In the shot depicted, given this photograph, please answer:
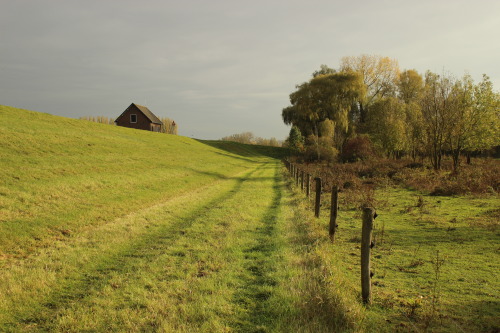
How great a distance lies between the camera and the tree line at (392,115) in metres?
28.1

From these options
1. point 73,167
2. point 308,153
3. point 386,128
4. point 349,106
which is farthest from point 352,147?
point 73,167

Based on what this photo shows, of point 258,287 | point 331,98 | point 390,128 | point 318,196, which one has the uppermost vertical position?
point 331,98

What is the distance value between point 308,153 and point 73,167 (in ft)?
115

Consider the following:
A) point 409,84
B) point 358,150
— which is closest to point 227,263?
point 358,150

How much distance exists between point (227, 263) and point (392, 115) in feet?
132

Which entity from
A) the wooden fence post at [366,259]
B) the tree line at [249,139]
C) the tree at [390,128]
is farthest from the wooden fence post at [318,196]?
the tree line at [249,139]

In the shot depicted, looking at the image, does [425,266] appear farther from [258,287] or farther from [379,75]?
[379,75]

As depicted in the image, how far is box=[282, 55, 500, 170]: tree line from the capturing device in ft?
92.3

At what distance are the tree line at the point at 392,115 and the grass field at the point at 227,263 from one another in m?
15.6

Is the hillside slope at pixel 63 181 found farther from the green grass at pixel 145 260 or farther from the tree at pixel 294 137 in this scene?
the tree at pixel 294 137

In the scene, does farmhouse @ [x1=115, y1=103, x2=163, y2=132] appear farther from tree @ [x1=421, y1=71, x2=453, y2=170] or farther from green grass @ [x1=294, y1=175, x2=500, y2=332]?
green grass @ [x1=294, y1=175, x2=500, y2=332]

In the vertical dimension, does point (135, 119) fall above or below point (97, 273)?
above

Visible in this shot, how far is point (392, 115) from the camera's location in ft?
135

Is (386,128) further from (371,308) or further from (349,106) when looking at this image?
(371,308)
